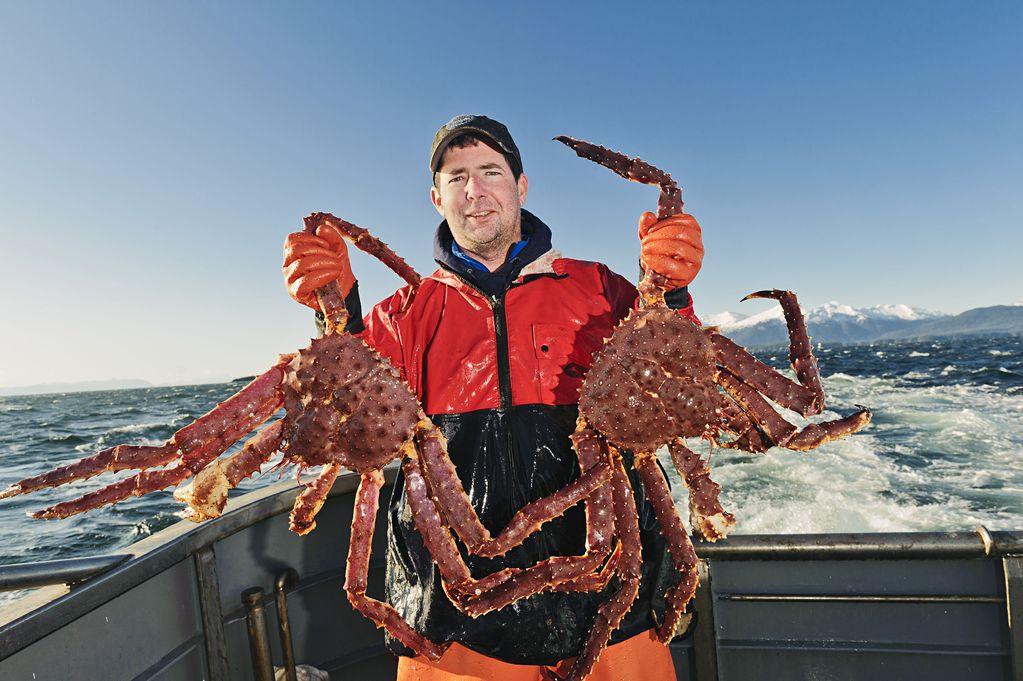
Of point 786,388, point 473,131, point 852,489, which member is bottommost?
point 852,489

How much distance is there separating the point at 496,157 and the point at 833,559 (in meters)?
2.32

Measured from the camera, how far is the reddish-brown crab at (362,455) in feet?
5.83

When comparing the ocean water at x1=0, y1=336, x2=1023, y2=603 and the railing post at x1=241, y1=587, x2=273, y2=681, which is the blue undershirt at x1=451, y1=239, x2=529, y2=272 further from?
the ocean water at x1=0, y1=336, x2=1023, y2=603

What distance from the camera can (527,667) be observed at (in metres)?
1.99

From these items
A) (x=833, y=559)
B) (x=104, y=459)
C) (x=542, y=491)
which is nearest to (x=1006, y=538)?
(x=833, y=559)

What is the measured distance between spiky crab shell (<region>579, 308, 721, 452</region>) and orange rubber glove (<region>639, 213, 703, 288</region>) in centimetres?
16

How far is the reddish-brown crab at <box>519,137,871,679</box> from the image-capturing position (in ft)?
6.20

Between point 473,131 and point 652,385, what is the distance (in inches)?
47.5

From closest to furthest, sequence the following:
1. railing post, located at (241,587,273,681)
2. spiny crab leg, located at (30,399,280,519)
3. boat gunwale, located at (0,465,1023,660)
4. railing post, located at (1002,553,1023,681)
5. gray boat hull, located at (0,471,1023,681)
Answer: spiny crab leg, located at (30,399,280,519), boat gunwale, located at (0,465,1023,660), gray boat hull, located at (0,471,1023,681), railing post, located at (1002,553,1023,681), railing post, located at (241,587,273,681)

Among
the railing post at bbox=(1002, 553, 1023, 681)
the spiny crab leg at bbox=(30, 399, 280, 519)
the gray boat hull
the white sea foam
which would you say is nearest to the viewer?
the spiny crab leg at bbox=(30, 399, 280, 519)

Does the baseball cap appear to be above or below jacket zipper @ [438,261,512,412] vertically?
above

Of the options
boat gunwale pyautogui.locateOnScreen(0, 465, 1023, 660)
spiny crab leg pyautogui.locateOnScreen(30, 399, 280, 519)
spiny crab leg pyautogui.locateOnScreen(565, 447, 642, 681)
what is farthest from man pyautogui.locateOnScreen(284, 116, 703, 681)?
boat gunwale pyautogui.locateOnScreen(0, 465, 1023, 660)

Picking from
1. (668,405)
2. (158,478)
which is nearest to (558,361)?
(668,405)

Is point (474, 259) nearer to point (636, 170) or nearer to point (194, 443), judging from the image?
point (636, 170)
